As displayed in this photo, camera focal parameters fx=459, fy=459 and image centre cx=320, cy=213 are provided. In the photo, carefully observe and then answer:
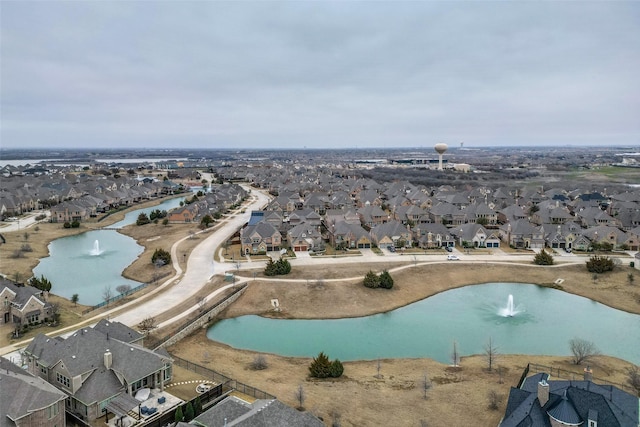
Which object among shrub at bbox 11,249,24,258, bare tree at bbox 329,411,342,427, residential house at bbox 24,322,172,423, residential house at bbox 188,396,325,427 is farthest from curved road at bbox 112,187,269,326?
bare tree at bbox 329,411,342,427

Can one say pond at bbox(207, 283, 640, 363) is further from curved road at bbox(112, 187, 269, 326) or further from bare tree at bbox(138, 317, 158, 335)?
curved road at bbox(112, 187, 269, 326)

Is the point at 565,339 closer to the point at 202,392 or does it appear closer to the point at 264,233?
the point at 202,392

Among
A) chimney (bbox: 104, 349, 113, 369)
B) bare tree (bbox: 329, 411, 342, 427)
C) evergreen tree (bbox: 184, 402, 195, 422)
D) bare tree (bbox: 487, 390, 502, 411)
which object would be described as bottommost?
bare tree (bbox: 487, 390, 502, 411)

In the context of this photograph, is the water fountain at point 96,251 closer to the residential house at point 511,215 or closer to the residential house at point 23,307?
the residential house at point 23,307

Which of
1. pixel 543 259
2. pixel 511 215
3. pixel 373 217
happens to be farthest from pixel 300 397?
pixel 511 215

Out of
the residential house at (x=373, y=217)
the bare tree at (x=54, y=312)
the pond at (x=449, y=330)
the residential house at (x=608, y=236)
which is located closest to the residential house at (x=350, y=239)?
the residential house at (x=373, y=217)

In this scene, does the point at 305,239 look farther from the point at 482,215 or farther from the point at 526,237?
the point at 482,215
